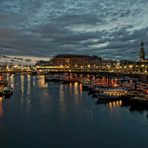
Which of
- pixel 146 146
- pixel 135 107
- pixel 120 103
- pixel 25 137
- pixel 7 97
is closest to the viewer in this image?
pixel 146 146

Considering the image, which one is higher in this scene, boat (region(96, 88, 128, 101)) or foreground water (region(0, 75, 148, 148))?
boat (region(96, 88, 128, 101))

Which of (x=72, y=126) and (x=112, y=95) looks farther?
(x=112, y=95)

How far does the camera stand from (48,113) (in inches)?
770

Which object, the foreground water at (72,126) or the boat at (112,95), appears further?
the boat at (112,95)

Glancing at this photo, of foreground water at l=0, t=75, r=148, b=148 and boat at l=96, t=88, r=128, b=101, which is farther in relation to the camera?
boat at l=96, t=88, r=128, b=101

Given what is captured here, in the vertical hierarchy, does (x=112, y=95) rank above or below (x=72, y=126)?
above

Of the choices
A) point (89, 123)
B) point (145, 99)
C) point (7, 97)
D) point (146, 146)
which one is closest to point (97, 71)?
point (7, 97)

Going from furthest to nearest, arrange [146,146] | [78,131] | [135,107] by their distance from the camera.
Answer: [135,107] → [78,131] → [146,146]

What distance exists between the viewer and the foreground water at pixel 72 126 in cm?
1341

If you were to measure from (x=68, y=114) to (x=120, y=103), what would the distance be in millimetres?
5206

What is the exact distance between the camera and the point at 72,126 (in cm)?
1619

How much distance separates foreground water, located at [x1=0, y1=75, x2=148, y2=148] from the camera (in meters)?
13.4

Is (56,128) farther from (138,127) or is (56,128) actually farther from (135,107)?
(135,107)

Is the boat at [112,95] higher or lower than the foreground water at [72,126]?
higher
